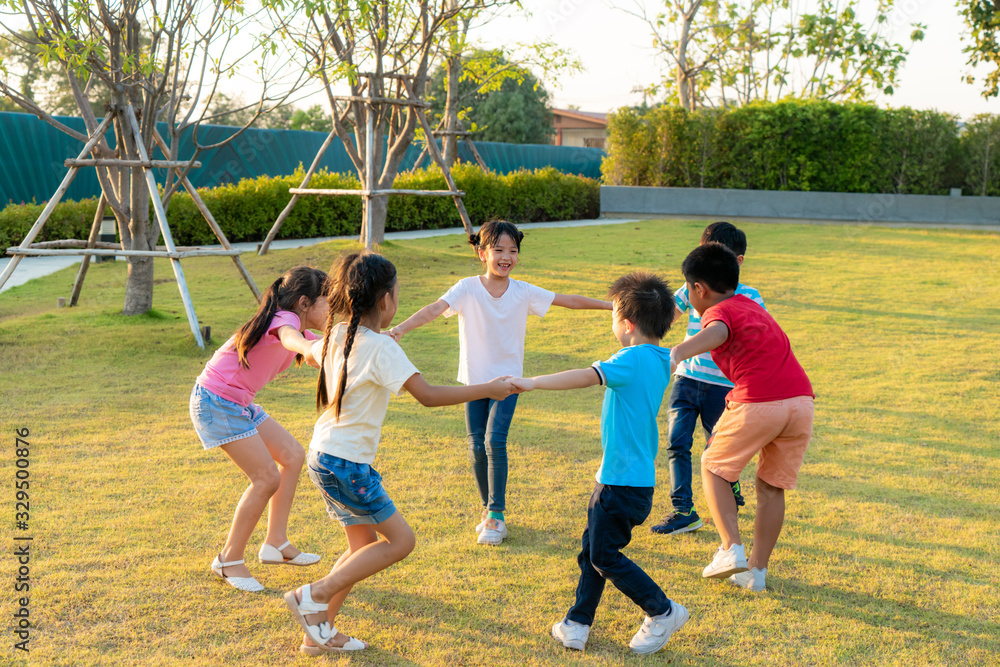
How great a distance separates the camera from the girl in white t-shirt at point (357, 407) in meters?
2.53

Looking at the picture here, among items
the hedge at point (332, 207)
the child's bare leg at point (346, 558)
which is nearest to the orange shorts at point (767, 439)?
the child's bare leg at point (346, 558)

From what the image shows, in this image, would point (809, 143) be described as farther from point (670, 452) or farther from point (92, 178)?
point (670, 452)

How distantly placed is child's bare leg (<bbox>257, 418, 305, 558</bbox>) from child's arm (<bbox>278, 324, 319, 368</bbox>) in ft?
1.45

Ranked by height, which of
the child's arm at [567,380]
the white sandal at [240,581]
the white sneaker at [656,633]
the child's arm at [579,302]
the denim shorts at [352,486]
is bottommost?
the white sandal at [240,581]

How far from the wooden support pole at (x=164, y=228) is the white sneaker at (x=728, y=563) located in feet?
17.2

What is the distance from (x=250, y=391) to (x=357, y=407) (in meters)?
0.76

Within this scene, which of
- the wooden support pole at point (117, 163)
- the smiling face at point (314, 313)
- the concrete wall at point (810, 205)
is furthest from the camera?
the concrete wall at point (810, 205)

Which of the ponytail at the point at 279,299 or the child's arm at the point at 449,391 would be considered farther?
the ponytail at the point at 279,299

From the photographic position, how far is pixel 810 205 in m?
20.7

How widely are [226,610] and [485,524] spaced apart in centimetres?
113

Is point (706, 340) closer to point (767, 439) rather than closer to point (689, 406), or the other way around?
point (767, 439)

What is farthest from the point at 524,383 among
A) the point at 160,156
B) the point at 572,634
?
the point at 160,156

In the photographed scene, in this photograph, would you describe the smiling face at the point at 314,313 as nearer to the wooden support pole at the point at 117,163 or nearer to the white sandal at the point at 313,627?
the white sandal at the point at 313,627

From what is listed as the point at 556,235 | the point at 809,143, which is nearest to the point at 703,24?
the point at 809,143
